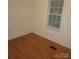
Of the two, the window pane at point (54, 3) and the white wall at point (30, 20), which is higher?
the window pane at point (54, 3)

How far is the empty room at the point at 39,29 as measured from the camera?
2.86 meters

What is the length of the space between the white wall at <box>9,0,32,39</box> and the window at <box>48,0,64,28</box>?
115 centimetres

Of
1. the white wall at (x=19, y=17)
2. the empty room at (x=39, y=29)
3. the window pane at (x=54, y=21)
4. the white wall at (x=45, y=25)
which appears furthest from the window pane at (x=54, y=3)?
the white wall at (x=19, y=17)

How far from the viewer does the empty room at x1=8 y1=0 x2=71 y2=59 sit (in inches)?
113

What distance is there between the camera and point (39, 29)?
14.7ft

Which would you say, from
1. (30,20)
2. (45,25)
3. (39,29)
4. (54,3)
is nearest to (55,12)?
(54,3)

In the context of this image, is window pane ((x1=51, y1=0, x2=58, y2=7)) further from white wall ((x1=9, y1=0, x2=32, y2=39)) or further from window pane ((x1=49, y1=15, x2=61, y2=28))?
white wall ((x1=9, y1=0, x2=32, y2=39))

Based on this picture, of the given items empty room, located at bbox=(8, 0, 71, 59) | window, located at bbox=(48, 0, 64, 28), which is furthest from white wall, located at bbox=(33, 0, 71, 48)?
window, located at bbox=(48, 0, 64, 28)

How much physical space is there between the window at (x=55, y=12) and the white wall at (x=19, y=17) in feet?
3.78

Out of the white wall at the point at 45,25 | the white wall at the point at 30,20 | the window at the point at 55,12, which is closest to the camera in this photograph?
the white wall at the point at 45,25

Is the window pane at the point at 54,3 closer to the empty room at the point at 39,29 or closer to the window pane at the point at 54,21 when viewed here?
the empty room at the point at 39,29

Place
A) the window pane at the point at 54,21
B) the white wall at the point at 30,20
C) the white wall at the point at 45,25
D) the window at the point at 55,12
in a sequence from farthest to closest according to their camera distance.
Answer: the white wall at the point at 30,20 < the window pane at the point at 54,21 < the window at the point at 55,12 < the white wall at the point at 45,25

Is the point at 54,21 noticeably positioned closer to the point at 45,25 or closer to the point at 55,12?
the point at 55,12

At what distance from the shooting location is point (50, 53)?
277 cm
